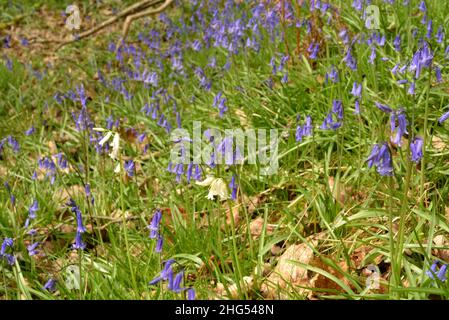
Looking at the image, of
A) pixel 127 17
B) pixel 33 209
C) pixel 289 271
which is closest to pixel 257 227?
pixel 289 271

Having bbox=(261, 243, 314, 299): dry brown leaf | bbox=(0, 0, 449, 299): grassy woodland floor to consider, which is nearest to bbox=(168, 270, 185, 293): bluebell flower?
bbox=(0, 0, 449, 299): grassy woodland floor

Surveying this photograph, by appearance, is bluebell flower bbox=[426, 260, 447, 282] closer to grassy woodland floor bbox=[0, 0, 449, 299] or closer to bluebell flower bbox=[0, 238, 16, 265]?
grassy woodland floor bbox=[0, 0, 449, 299]

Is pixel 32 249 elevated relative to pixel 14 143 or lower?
lower

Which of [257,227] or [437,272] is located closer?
[437,272]

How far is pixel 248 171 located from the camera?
4.09 meters

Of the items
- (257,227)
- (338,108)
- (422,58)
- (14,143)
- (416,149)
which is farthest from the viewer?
(14,143)

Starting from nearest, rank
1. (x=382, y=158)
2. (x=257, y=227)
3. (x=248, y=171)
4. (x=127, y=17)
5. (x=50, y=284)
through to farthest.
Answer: (x=382, y=158), (x=50, y=284), (x=257, y=227), (x=248, y=171), (x=127, y=17)

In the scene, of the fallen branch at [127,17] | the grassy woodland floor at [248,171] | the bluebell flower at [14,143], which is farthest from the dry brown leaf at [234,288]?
the fallen branch at [127,17]

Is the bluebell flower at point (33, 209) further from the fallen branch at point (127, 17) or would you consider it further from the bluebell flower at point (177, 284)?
the fallen branch at point (127, 17)

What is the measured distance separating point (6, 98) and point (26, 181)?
7.80 ft

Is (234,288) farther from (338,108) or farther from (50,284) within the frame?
(338,108)

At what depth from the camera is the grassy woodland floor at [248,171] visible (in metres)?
2.78

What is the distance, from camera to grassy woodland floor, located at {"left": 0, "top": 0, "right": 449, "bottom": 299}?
2.78 meters

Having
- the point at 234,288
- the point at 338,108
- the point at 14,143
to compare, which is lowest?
the point at 234,288
